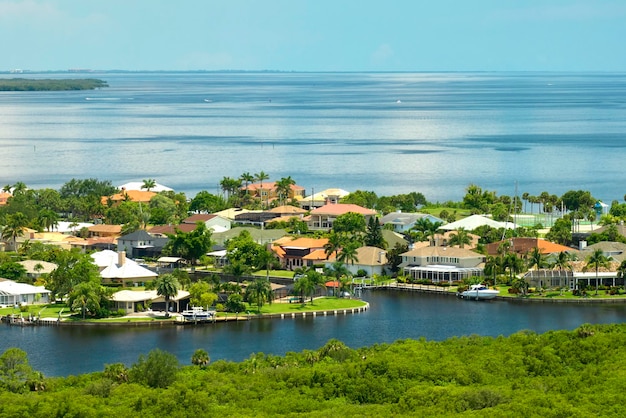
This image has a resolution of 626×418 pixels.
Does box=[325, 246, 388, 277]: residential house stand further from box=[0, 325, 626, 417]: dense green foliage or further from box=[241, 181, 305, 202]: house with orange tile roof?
box=[241, 181, 305, 202]: house with orange tile roof

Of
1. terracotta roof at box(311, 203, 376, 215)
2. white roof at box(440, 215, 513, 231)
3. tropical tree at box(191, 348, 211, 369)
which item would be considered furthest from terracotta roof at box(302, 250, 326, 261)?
tropical tree at box(191, 348, 211, 369)

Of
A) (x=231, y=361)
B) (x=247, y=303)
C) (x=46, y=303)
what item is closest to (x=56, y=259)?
(x=46, y=303)

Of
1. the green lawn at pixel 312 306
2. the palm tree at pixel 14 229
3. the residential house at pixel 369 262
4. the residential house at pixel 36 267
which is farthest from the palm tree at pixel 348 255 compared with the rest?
the palm tree at pixel 14 229

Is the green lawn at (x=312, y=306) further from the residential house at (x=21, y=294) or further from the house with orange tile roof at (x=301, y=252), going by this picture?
the residential house at (x=21, y=294)

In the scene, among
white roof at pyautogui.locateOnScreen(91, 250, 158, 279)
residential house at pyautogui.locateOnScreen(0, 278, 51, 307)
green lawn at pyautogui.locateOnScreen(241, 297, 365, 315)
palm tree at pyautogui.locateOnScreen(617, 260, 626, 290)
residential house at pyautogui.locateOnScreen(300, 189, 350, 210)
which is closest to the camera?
green lawn at pyautogui.locateOnScreen(241, 297, 365, 315)

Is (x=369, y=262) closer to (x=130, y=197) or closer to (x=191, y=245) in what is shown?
(x=191, y=245)

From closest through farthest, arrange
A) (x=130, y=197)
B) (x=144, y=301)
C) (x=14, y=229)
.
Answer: (x=144, y=301) → (x=14, y=229) → (x=130, y=197)

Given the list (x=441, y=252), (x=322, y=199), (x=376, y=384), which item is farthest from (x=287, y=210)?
(x=376, y=384)
